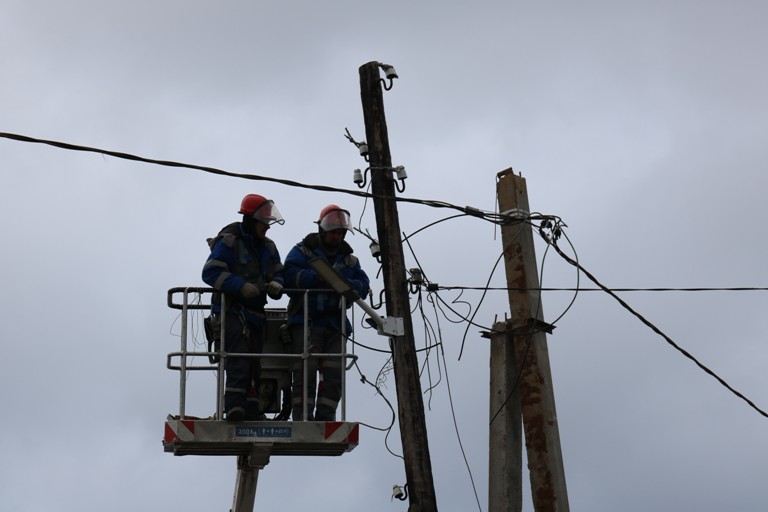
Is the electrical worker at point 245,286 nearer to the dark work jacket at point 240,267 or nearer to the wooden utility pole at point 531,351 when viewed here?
the dark work jacket at point 240,267

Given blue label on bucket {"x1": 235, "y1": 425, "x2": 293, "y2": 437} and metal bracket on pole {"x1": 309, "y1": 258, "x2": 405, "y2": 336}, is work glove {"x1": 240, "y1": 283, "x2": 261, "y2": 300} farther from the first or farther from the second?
blue label on bucket {"x1": 235, "y1": 425, "x2": 293, "y2": 437}

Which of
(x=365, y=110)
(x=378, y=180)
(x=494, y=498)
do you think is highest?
(x=365, y=110)

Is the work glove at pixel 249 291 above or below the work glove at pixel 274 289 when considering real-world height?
below

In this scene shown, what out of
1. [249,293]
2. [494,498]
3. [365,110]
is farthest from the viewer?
[365,110]

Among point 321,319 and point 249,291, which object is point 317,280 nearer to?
point 321,319

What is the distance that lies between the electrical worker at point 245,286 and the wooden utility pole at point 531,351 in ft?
6.59

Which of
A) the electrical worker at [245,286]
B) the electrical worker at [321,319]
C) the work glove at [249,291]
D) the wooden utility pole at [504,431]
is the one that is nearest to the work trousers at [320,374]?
the electrical worker at [321,319]

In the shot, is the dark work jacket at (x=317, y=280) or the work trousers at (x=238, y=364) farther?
the dark work jacket at (x=317, y=280)

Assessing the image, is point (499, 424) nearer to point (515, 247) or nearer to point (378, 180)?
point (515, 247)

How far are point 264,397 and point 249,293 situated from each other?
3.70 ft

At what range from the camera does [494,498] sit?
9953 millimetres

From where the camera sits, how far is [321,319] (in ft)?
36.7

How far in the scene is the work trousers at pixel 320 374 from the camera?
1111cm

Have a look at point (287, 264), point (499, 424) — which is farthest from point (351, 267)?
point (499, 424)
